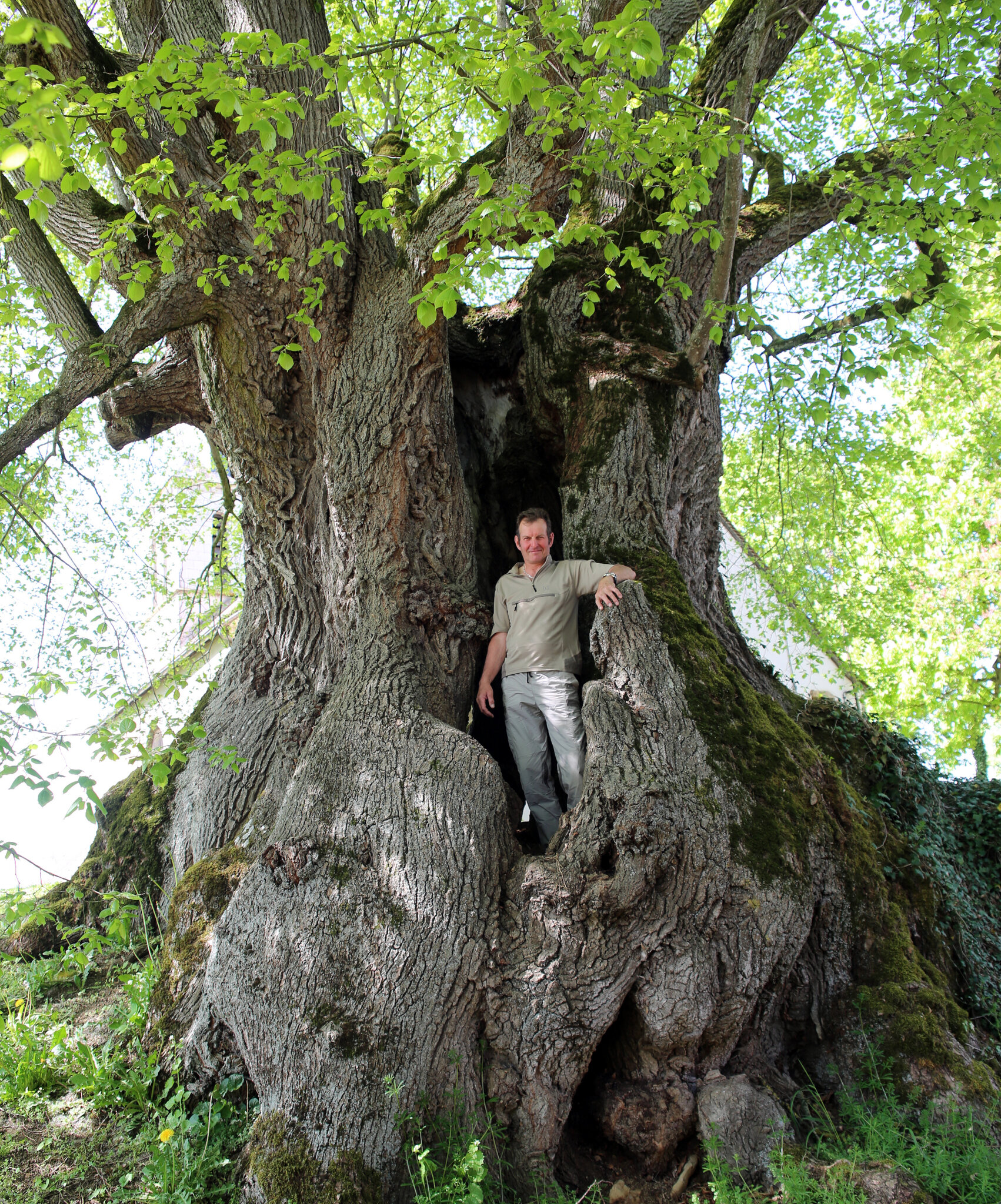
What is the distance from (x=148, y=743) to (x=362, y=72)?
375 centimetres

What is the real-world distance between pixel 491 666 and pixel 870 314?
4.80 m

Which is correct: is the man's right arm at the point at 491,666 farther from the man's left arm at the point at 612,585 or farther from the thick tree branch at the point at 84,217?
the thick tree branch at the point at 84,217

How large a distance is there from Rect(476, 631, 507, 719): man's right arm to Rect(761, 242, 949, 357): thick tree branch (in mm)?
3158

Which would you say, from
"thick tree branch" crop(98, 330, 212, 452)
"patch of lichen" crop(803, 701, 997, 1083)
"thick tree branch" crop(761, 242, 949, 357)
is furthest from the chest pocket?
"thick tree branch" crop(98, 330, 212, 452)

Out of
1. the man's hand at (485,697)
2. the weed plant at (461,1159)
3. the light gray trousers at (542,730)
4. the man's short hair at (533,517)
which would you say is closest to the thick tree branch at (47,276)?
the man's short hair at (533,517)

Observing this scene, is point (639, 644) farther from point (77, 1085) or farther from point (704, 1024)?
point (77, 1085)

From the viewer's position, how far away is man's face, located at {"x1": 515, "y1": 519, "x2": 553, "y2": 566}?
4.96 meters

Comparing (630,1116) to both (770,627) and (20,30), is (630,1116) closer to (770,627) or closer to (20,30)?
(20,30)

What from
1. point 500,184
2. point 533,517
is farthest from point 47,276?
point 533,517

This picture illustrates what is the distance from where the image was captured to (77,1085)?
3.84m

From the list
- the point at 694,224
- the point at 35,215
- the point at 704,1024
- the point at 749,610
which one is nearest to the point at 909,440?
the point at 749,610

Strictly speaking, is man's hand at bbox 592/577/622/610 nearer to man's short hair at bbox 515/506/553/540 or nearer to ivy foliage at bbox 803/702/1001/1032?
man's short hair at bbox 515/506/553/540

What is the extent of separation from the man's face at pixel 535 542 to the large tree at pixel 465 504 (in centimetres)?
34

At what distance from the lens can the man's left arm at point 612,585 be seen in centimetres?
453
